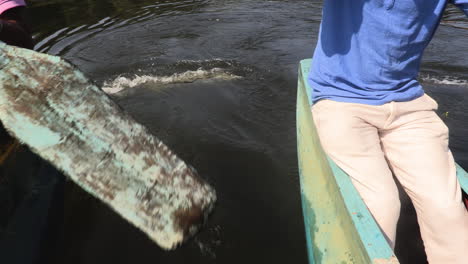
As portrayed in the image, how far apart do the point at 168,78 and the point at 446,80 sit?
3.58m

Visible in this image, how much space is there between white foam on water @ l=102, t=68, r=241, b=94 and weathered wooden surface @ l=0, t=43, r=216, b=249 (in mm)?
3085

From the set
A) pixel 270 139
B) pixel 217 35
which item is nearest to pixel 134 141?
pixel 270 139

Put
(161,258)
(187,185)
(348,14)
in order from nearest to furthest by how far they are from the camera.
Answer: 1. (187,185)
2. (348,14)
3. (161,258)

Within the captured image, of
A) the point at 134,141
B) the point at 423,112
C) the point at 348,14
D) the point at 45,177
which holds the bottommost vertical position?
the point at 45,177

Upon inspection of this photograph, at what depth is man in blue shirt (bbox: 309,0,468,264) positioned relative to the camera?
1.51 meters

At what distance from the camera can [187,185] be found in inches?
48.6

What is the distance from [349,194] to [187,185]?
0.77 metres

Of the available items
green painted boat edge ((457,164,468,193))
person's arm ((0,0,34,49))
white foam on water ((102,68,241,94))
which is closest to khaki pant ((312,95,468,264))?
green painted boat edge ((457,164,468,193))

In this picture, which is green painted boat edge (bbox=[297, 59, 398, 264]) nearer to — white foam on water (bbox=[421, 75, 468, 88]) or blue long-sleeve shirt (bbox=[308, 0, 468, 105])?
blue long-sleeve shirt (bbox=[308, 0, 468, 105])

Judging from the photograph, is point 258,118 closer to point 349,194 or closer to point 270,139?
point 270,139

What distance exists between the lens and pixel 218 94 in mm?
4125

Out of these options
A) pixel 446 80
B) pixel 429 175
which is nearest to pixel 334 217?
pixel 429 175

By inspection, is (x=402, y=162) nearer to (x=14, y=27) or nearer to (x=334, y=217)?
(x=334, y=217)

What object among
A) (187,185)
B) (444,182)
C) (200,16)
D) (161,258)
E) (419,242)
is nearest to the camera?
(187,185)
